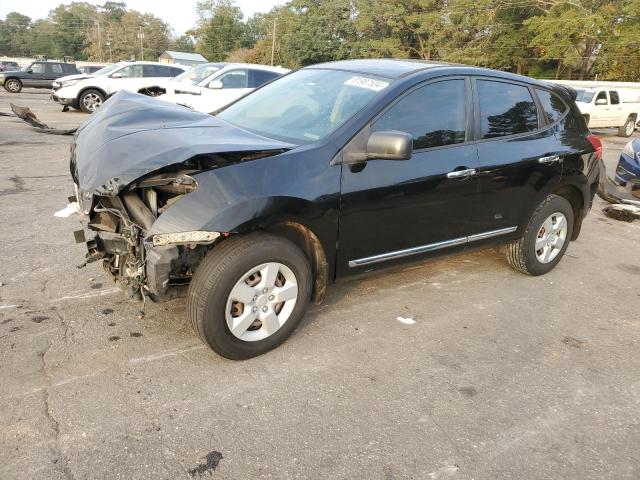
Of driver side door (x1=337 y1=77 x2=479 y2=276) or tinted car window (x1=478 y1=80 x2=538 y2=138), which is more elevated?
tinted car window (x1=478 y1=80 x2=538 y2=138)

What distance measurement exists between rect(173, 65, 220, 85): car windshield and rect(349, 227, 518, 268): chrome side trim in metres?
10.4

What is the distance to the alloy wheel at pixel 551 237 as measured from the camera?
4.60m

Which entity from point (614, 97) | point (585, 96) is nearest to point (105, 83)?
point (585, 96)

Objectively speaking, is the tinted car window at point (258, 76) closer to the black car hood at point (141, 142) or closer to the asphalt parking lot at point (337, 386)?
the asphalt parking lot at point (337, 386)

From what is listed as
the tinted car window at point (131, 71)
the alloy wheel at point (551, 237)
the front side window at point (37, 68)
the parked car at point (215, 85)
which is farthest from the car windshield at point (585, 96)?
the front side window at point (37, 68)

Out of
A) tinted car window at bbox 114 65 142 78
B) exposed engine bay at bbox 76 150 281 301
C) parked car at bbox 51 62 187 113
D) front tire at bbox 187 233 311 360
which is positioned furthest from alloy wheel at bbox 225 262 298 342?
tinted car window at bbox 114 65 142 78

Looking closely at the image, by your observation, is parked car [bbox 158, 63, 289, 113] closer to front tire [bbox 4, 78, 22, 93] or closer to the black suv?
the black suv

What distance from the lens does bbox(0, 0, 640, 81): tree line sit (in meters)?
32.3

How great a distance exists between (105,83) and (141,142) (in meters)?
14.4

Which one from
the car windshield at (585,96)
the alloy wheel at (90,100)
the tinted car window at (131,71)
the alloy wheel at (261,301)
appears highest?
the car windshield at (585,96)

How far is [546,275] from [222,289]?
3.37m

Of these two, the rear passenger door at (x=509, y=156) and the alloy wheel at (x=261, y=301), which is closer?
the alloy wheel at (x=261, y=301)

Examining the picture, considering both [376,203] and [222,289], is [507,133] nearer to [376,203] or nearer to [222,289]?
[376,203]

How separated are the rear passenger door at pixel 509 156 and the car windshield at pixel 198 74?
1010 centimetres
